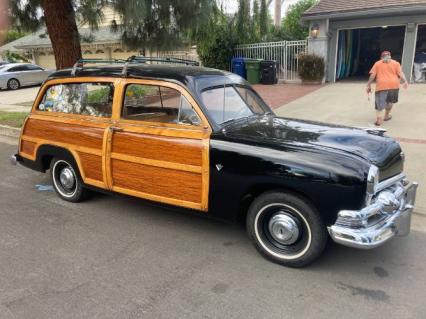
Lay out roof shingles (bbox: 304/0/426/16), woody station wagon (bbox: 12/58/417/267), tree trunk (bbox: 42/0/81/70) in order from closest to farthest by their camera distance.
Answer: woody station wagon (bbox: 12/58/417/267) → tree trunk (bbox: 42/0/81/70) → roof shingles (bbox: 304/0/426/16)

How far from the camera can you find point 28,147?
224 inches

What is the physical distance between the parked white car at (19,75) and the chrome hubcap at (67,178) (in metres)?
18.8

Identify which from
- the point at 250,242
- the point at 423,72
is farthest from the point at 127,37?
the point at 423,72

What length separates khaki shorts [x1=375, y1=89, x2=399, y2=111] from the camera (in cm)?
908

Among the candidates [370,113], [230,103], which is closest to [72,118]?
[230,103]

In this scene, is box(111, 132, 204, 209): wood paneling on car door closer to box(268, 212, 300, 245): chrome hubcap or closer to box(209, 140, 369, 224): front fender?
box(209, 140, 369, 224): front fender

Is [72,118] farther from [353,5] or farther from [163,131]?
[353,5]

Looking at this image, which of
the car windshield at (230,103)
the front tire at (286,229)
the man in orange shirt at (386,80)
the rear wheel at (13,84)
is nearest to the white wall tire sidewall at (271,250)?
the front tire at (286,229)

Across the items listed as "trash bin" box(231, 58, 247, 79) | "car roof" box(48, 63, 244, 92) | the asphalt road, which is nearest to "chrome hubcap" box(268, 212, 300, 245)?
the asphalt road

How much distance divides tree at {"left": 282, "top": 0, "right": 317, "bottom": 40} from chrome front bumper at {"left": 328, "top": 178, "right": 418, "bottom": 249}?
2110 centimetres

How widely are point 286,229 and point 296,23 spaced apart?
84.9 feet

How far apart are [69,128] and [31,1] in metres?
5.55

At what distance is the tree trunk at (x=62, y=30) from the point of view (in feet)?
28.6

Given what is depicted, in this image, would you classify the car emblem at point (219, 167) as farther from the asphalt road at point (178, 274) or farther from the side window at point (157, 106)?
the asphalt road at point (178, 274)
